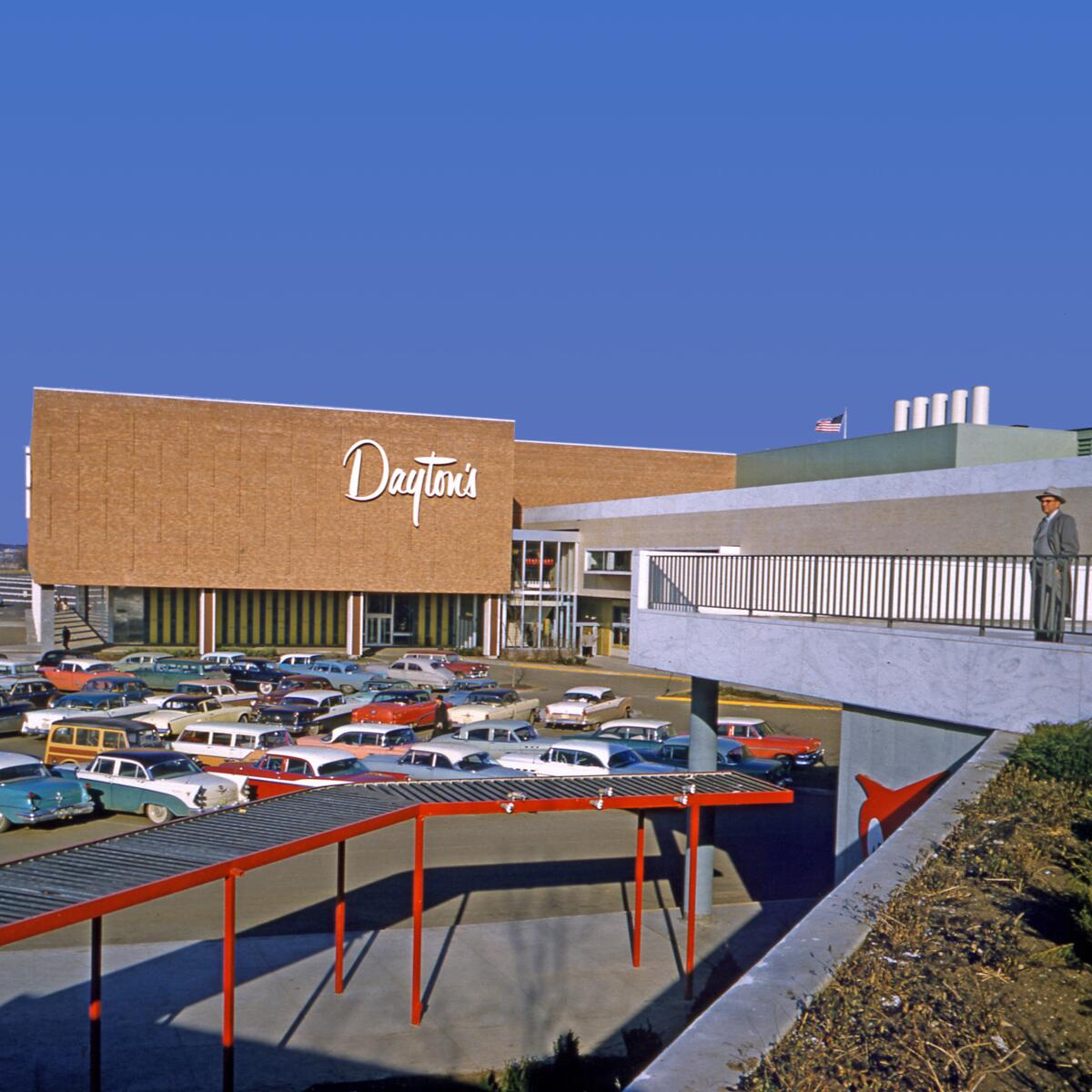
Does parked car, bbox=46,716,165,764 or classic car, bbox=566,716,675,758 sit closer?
parked car, bbox=46,716,165,764

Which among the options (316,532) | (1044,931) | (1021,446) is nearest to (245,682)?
(316,532)

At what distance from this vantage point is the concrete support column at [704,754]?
1509 cm

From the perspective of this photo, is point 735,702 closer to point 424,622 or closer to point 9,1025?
point 424,622

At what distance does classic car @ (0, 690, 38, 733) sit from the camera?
29.4 metres

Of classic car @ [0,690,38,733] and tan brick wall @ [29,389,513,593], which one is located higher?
tan brick wall @ [29,389,513,593]

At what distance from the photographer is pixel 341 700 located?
32.1 meters

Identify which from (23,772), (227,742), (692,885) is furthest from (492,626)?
(692,885)

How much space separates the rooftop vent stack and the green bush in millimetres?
33662

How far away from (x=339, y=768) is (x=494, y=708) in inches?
472

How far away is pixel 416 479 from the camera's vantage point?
53.2 m

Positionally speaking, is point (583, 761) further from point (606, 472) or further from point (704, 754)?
point (606, 472)

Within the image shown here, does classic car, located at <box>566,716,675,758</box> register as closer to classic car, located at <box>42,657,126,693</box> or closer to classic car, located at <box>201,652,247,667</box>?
classic car, located at <box>42,657,126,693</box>

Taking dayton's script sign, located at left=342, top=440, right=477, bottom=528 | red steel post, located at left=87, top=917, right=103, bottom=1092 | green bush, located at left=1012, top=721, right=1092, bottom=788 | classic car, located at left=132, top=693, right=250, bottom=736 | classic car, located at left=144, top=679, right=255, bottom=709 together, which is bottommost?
classic car, located at left=144, top=679, right=255, bottom=709

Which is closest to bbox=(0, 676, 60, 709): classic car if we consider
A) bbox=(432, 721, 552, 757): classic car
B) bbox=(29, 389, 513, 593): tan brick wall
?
bbox=(432, 721, 552, 757): classic car
